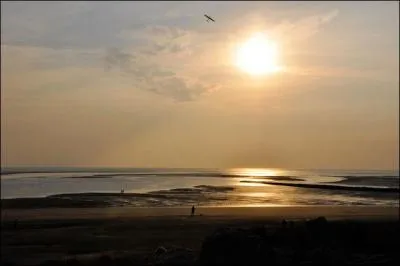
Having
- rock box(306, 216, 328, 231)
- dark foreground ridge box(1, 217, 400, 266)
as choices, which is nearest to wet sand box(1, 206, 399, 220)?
dark foreground ridge box(1, 217, 400, 266)

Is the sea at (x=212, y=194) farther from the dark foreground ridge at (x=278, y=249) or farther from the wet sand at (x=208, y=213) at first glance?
the dark foreground ridge at (x=278, y=249)

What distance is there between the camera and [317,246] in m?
25.1

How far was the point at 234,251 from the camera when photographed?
21.1 meters

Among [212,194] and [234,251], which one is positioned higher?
[234,251]

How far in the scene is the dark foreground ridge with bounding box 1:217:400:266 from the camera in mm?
21219

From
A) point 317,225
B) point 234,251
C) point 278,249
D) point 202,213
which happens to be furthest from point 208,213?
point 234,251

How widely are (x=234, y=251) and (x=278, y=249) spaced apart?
3.86m

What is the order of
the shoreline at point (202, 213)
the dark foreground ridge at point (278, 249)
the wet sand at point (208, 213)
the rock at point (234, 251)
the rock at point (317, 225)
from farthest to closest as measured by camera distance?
the wet sand at point (208, 213), the shoreline at point (202, 213), the rock at point (317, 225), the dark foreground ridge at point (278, 249), the rock at point (234, 251)

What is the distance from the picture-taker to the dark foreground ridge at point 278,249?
21.2 meters

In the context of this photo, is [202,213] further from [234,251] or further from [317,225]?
[234,251]

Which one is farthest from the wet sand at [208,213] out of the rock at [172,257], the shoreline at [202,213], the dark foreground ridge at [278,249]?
the rock at [172,257]

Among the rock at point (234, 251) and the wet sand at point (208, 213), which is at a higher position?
the rock at point (234, 251)

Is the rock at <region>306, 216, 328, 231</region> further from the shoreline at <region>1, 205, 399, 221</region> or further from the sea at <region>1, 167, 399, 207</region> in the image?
the sea at <region>1, 167, 399, 207</region>

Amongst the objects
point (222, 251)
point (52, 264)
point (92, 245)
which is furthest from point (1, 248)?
point (222, 251)
